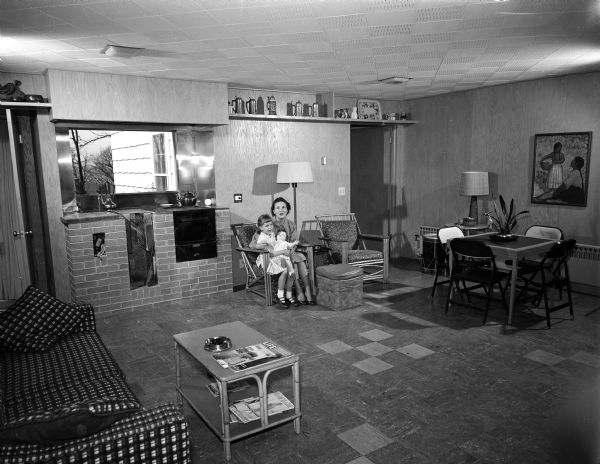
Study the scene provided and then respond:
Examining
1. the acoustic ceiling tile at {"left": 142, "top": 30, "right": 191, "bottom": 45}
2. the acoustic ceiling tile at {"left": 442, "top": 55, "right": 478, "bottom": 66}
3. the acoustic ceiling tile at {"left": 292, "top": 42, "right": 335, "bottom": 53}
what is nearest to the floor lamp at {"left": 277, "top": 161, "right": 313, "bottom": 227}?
the acoustic ceiling tile at {"left": 292, "top": 42, "right": 335, "bottom": 53}

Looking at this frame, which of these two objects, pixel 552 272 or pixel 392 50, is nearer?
pixel 392 50

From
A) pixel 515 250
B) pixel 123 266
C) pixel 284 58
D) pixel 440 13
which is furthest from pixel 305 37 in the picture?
pixel 123 266

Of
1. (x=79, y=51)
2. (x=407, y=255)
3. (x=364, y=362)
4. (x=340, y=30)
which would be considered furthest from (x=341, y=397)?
(x=407, y=255)

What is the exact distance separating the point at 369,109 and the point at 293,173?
2.30m

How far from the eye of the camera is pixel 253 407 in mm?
3037

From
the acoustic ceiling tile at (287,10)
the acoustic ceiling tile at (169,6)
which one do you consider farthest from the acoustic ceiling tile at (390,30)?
the acoustic ceiling tile at (169,6)

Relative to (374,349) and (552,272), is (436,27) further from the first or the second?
(552,272)

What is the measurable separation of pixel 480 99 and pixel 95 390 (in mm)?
6611

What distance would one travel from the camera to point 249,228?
641 centimetres

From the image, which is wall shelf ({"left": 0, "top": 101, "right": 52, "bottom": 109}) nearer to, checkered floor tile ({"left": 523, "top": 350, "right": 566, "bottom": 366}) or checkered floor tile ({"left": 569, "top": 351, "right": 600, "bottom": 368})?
checkered floor tile ({"left": 523, "top": 350, "right": 566, "bottom": 366})

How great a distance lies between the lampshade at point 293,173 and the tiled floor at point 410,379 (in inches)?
66.5

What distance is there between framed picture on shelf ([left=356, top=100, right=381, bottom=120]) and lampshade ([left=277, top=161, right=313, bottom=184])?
1861 mm

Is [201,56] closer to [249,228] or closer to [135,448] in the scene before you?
[249,228]

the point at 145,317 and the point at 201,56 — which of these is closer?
the point at 201,56
